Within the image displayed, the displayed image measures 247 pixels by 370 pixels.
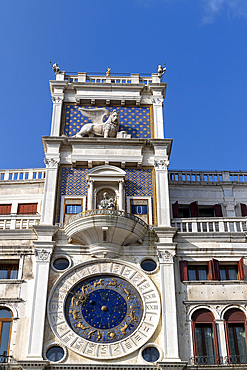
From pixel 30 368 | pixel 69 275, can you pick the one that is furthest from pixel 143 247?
pixel 30 368

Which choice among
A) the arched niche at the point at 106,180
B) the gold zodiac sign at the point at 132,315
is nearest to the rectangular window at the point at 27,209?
the arched niche at the point at 106,180

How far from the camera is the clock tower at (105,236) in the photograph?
21.4 meters

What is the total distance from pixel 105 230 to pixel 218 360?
6.77 m

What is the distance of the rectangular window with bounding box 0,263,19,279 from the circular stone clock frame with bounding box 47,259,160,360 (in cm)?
211

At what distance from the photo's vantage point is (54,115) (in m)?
27.6

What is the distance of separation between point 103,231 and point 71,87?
359 inches

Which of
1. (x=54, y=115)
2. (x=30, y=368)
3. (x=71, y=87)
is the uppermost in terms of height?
(x=71, y=87)

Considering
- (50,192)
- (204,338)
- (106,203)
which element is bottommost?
(204,338)

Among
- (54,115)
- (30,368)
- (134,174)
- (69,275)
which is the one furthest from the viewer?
(54,115)

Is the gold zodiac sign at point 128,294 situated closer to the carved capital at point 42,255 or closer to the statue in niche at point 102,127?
the carved capital at point 42,255

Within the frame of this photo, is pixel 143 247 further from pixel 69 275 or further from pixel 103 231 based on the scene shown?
pixel 69 275

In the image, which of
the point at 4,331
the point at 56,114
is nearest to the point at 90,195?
the point at 56,114

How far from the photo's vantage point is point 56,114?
27.7 m

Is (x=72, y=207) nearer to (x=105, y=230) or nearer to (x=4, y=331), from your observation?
(x=105, y=230)
